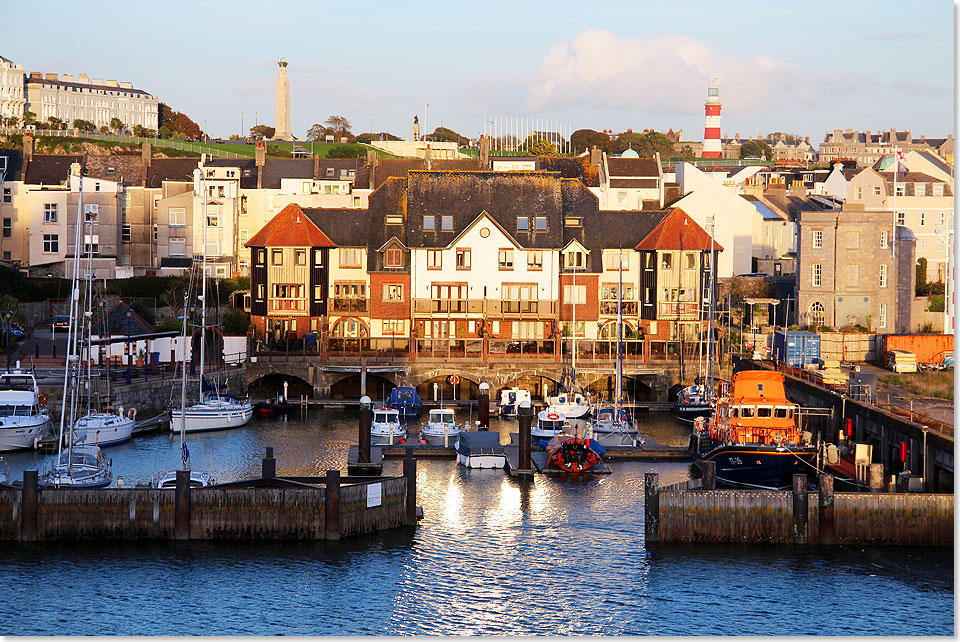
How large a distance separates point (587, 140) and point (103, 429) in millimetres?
130035

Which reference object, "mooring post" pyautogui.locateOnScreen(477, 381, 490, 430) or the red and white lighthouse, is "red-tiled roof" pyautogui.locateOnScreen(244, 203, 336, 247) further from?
the red and white lighthouse

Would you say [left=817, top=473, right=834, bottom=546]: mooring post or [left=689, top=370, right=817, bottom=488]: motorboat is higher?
[left=689, top=370, right=817, bottom=488]: motorboat

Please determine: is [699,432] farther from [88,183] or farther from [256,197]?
[88,183]

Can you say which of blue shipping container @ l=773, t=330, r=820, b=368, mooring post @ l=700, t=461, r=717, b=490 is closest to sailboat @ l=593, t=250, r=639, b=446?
blue shipping container @ l=773, t=330, r=820, b=368

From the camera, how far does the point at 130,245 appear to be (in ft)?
348

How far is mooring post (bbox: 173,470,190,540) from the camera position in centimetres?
4300

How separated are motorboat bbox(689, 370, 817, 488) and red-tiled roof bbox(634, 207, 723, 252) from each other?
1011 inches

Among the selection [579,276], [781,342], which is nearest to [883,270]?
[781,342]

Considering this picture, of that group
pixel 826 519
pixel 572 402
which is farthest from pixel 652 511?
pixel 572 402

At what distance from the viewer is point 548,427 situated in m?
65.9

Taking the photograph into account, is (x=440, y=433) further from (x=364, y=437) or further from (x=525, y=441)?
(x=525, y=441)

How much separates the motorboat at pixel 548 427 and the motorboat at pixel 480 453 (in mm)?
3338

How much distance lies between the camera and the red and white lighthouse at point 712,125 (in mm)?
155125

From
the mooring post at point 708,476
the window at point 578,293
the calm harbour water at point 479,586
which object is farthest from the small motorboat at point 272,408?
the mooring post at point 708,476
